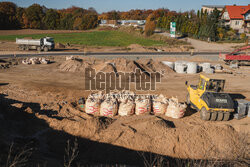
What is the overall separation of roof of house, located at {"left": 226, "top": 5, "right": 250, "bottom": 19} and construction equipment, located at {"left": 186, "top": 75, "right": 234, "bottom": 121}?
2449 inches

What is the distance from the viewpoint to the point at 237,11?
2704 inches

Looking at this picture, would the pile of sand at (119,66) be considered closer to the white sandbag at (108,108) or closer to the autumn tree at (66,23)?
the white sandbag at (108,108)

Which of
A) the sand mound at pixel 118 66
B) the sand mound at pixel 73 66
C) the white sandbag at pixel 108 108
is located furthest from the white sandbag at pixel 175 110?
the sand mound at pixel 73 66

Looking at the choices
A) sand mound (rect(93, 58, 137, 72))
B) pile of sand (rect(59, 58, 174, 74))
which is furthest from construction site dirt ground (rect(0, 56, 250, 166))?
pile of sand (rect(59, 58, 174, 74))

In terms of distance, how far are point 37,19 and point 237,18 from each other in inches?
2706

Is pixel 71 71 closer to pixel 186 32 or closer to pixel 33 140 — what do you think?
pixel 33 140

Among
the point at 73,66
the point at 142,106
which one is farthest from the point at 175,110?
the point at 73,66

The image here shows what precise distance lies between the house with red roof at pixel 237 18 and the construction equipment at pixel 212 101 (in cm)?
6135

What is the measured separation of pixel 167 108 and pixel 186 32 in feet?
176

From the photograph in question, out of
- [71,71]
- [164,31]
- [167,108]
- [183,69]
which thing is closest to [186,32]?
[164,31]

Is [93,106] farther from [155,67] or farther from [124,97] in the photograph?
[155,67]

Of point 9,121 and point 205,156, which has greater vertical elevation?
point 9,121

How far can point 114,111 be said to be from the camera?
12.8m

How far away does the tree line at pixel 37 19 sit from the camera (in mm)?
78375
